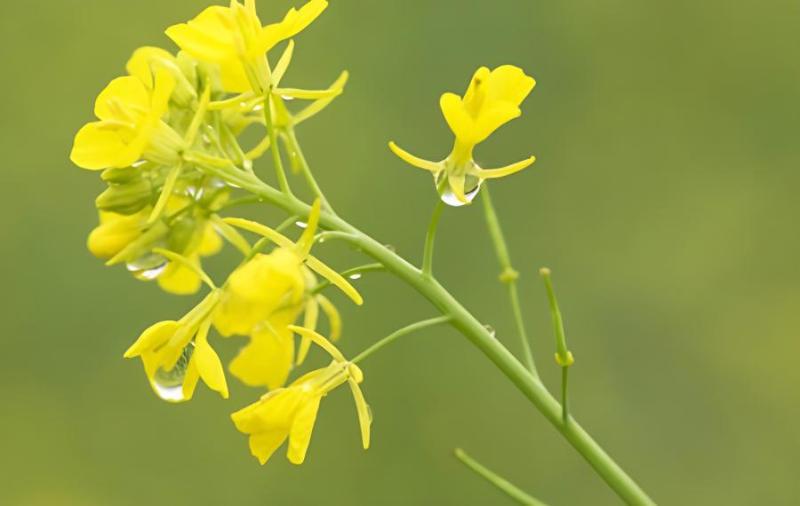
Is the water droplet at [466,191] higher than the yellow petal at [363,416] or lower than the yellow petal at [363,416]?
higher

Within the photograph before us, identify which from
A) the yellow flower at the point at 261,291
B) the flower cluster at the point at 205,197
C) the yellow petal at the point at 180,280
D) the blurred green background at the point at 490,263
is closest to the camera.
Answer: the yellow flower at the point at 261,291

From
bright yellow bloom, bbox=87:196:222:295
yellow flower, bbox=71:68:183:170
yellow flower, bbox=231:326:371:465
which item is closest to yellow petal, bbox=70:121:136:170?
yellow flower, bbox=71:68:183:170

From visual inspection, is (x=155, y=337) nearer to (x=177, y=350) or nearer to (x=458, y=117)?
(x=177, y=350)

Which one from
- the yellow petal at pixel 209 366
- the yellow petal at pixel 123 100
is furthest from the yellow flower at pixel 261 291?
the yellow petal at pixel 123 100

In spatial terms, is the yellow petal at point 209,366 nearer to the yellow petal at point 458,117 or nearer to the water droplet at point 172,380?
the water droplet at point 172,380

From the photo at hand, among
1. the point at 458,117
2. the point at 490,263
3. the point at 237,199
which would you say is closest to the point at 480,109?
the point at 458,117

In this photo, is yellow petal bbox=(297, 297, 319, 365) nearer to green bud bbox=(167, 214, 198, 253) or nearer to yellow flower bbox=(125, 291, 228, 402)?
yellow flower bbox=(125, 291, 228, 402)

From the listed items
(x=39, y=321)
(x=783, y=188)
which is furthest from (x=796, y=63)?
(x=39, y=321)
